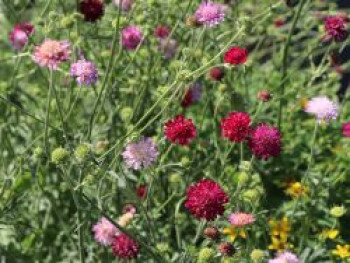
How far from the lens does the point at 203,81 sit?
244cm

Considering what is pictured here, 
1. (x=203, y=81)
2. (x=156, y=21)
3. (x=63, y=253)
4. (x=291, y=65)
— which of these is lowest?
(x=63, y=253)

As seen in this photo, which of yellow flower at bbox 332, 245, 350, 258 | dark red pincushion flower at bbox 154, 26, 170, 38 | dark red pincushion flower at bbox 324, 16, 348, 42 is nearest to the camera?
yellow flower at bbox 332, 245, 350, 258

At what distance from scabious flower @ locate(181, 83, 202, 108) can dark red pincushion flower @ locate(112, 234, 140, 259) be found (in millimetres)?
605

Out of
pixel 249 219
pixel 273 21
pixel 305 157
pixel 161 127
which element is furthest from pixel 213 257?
pixel 273 21

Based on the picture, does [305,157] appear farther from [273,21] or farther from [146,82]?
[273,21]

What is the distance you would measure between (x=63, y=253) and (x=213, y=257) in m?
0.83

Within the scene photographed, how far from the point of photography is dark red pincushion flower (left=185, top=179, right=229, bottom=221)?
162 centimetres

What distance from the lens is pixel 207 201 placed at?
1613 millimetres

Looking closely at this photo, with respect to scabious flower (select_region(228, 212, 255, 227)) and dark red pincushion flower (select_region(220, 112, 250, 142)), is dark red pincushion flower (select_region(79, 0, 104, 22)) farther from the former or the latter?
scabious flower (select_region(228, 212, 255, 227))

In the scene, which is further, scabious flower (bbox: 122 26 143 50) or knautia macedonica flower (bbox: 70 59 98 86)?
scabious flower (bbox: 122 26 143 50)

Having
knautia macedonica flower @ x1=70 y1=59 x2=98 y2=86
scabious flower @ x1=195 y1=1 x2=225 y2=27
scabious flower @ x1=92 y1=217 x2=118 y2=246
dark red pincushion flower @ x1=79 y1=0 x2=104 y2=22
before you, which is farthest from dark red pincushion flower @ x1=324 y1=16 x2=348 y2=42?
scabious flower @ x1=92 y1=217 x2=118 y2=246

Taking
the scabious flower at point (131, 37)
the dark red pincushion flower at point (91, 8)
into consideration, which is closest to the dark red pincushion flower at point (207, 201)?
the dark red pincushion flower at point (91, 8)

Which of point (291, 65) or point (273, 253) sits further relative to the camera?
point (291, 65)

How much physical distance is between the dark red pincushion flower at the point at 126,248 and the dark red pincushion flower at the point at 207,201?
0.74ft
